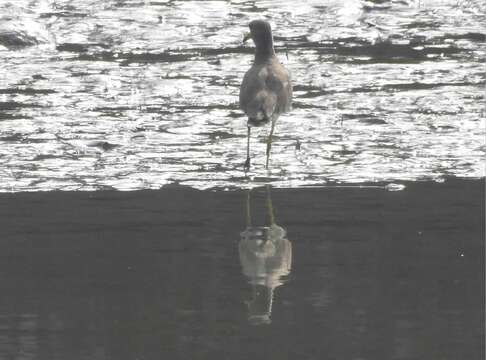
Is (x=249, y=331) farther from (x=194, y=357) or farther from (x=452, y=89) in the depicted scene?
(x=452, y=89)

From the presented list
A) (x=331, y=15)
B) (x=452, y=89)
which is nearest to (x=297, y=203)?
(x=452, y=89)

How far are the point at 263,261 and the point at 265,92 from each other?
2946 mm

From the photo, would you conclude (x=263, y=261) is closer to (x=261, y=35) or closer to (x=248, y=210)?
(x=248, y=210)

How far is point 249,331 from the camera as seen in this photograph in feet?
19.1

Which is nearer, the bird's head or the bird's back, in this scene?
the bird's back

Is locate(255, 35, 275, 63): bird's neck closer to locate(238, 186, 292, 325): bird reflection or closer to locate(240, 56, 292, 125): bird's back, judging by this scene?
locate(240, 56, 292, 125): bird's back

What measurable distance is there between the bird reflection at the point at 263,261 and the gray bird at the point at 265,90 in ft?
5.01

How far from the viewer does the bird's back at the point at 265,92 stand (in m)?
9.64

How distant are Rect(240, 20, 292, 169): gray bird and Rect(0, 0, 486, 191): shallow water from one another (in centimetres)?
28

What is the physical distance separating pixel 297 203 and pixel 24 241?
1.71 m

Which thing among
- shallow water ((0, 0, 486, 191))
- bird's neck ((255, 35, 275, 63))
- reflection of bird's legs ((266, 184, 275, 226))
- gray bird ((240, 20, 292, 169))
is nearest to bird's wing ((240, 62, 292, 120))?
gray bird ((240, 20, 292, 169))

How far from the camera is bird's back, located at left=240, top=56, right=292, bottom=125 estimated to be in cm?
964

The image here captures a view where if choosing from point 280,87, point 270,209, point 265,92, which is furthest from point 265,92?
point 270,209

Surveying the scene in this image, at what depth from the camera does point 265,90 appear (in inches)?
390
